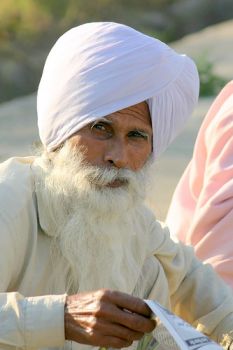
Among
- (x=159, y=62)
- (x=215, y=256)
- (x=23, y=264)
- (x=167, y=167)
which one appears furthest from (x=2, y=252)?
(x=167, y=167)

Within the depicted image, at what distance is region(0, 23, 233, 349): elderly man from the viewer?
451 cm

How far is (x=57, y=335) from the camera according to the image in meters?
4.05

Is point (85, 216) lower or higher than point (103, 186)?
lower

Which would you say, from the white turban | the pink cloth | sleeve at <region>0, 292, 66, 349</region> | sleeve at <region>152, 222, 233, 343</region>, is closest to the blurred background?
the pink cloth

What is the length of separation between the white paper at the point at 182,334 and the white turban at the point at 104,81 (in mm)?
989

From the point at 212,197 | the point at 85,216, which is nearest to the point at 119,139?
the point at 85,216

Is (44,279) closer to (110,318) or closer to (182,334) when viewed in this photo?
(110,318)

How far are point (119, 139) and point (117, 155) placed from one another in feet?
0.22

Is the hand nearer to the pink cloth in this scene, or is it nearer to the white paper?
the white paper

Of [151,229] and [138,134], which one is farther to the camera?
[151,229]

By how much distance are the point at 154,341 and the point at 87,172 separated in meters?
0.79

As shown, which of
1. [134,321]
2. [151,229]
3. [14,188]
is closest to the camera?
[134,321]

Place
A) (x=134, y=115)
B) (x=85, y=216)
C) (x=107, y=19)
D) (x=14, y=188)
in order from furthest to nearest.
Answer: (x=107, y=19) → (x=134, y=115) → (x=85, y=216) → (x=14, y=188)

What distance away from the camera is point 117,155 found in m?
4.53
